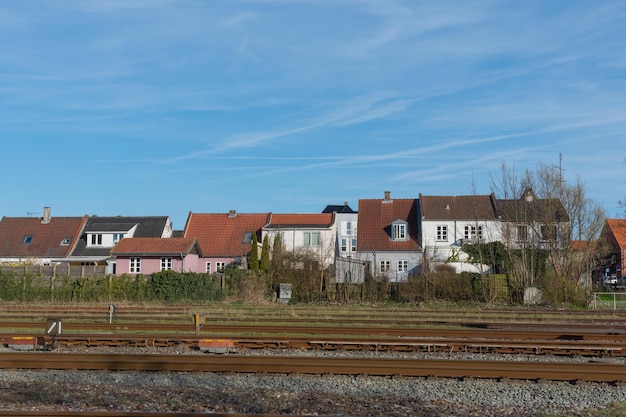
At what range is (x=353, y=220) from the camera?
3177 inches

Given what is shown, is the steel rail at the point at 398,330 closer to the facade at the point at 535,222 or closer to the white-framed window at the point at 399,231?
the facade at the point at 535,222

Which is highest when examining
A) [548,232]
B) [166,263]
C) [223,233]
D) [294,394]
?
[223,233]

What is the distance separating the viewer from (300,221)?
200 feet

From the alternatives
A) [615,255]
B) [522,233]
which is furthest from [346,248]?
[522,233]

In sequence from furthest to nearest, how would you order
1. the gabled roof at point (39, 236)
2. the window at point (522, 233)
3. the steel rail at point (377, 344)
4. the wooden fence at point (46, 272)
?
the gabled roof at point (39, 236)
the window at point (522, 233)
the wooden fence at point (46, 272)
the steel rail at point (377, 344)

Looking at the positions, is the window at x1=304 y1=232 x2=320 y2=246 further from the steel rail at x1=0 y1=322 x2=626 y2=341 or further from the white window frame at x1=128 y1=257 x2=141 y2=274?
the steel rail at x1=0 y1=322 x2=626 y2=341

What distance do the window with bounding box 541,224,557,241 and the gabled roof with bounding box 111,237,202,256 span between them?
2636cm

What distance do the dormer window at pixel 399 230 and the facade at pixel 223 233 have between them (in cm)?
1228

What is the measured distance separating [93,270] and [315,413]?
3332cm

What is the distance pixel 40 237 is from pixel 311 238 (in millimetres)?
27675

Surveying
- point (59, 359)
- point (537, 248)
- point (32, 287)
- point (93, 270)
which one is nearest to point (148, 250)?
point (93, 270)

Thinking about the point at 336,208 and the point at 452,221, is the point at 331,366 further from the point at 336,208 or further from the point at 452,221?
the point at 336,208

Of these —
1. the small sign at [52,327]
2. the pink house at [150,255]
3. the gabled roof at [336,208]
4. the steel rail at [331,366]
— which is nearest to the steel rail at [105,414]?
the steel rail at [331,366]

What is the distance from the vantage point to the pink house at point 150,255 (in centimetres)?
5000
